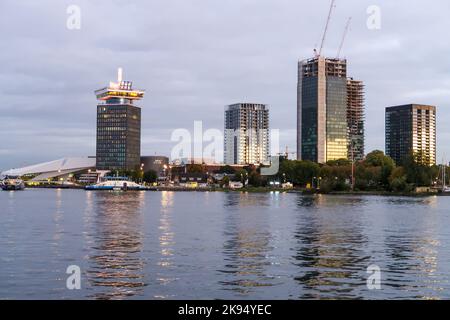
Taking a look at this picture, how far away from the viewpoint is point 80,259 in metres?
37.2

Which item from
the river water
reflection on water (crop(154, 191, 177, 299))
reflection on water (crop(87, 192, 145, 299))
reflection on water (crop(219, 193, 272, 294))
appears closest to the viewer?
the river water

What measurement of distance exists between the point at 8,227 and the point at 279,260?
Answer: 1360 inches

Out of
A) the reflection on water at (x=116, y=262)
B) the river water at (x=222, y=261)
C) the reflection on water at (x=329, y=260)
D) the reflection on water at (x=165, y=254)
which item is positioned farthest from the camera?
the reflection on water at (x=165, y=254)

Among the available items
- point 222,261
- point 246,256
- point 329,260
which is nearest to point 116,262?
point 222,261

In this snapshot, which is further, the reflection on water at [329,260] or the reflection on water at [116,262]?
the reflection on water at [329,260]

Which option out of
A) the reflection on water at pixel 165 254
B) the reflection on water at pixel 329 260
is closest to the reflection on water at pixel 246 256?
the reflection on water at pixel 329 260

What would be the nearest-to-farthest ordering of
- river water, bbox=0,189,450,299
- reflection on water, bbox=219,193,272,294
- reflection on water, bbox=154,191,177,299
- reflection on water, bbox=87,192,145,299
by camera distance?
river water, bbox=0,189,450,299, reflection on water, bbox=87,192,145,299, reflection on water, bbox=219,193,272,294, reflection on water, bbox=154,191,177,299

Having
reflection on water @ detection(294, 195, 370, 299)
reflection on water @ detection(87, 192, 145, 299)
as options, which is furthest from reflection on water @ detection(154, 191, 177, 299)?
reflection on water @ detection(294, 195, 370, 299)

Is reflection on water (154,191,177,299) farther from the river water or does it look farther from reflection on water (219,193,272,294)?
reflection on water (219,193,272,294)

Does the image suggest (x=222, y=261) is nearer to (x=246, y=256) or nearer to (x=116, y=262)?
(x=246, y=256)

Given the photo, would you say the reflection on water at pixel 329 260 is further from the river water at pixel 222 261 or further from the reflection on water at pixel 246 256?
the reflection on water at pixel 246 256

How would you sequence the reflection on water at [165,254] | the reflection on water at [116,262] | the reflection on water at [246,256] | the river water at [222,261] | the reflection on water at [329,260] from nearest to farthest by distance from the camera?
the river water at [222,261], the reflection on water at [116,262], the reflection on water at [329,260], the reflection on water at [246,256], the reflection on water at [165,254]

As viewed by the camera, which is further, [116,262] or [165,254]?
[165,254]
